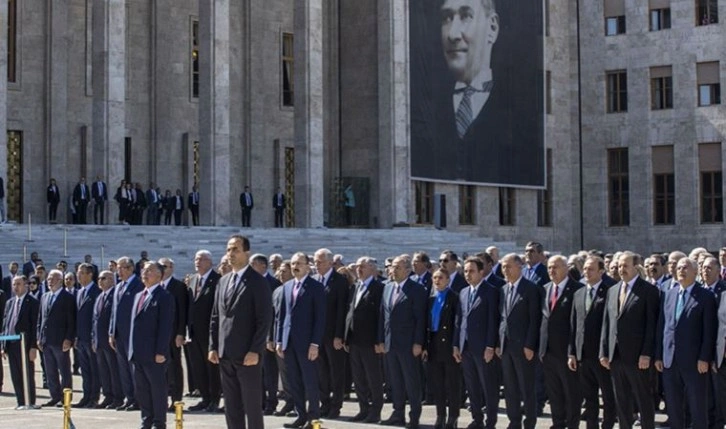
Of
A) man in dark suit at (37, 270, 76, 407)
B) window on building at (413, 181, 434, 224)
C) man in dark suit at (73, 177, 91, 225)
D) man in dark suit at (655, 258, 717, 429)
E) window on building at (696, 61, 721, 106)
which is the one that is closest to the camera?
man in dark suit at (655, 258, 717, 429)

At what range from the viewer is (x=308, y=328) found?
14.1 metres

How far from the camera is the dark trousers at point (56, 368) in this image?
54.0 feet

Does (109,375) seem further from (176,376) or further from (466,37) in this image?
(466,37)

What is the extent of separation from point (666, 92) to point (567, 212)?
5.55 meters

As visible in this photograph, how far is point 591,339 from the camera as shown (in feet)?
41.5

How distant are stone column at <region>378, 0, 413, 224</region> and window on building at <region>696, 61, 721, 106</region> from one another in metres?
10.8

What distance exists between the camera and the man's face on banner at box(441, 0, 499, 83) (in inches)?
1678

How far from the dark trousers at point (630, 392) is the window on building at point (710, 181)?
3396 cm

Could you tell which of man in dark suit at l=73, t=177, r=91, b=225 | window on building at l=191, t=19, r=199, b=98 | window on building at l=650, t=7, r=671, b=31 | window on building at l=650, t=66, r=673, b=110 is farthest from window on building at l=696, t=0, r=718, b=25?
man in dark suit at l=73, t=177, r=91, b=225

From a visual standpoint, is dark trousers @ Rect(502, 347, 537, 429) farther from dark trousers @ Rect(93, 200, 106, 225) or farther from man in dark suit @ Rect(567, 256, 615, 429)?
dark trousers @ Rect(93, 200, 106, 225)

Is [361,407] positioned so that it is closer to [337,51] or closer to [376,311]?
[376,311]

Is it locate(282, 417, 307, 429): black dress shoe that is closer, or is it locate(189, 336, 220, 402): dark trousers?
locate(282, 417, 307, 429): black dress shoe

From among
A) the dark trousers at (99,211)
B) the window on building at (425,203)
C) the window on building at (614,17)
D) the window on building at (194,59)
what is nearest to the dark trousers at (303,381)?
the dark trousers at (99,211)

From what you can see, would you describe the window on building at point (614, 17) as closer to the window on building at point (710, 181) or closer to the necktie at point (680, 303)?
the window on building at point (710, 181)
